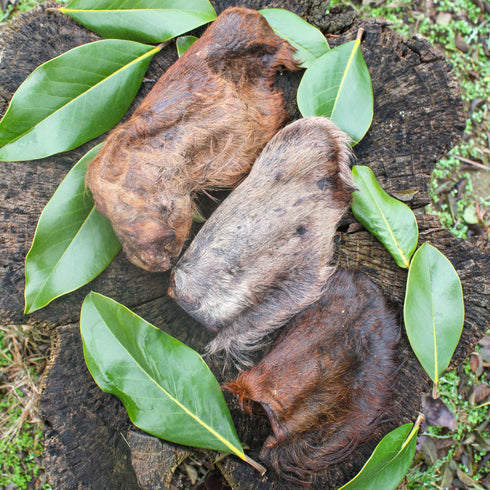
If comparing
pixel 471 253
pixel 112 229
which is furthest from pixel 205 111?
pixel 471 253

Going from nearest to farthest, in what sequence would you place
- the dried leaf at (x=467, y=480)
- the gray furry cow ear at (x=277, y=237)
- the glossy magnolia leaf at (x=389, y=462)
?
the glossy magnolia leaf at (x=389, y=462) → the gray furry cow ear at (x=277, y=237) → the dried leaf at (x=467, y=480)

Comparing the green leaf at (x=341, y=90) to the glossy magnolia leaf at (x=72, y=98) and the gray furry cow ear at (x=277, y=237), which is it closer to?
the gray furry cow ear at (x=277, y=237)

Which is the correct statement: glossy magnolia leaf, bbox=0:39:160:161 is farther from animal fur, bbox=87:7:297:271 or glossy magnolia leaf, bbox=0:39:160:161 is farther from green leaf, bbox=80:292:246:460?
green leaf, bbox=80:292:246:460

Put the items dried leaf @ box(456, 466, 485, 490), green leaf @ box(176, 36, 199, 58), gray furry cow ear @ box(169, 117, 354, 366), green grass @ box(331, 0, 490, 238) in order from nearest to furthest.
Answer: gray furry cow ear @ box(169, 117, 354, 366)
green leaf @ box(176, 36, 199, 58)
dried leaf @ box(456, 466, 485, 490)
green grass @ box(331, 0, 490, 238)


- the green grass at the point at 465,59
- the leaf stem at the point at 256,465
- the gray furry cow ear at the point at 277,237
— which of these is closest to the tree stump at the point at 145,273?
the leaf stem at the point at 256,465

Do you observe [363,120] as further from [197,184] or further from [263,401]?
[263,401]

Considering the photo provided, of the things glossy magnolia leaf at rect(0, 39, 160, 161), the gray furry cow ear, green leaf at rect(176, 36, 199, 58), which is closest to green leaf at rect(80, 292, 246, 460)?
the gray furry cow ear

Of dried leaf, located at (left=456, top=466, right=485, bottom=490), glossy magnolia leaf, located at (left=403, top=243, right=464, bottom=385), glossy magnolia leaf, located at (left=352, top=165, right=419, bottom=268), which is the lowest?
dried leaf, located at (left=456, top=466, right=485, bottom=490)

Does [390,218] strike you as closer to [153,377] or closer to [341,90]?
[341,90]
